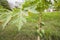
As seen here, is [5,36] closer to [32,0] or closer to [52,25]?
[52,25]

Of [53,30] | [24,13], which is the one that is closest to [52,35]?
[53,30]

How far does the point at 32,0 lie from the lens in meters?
0.91

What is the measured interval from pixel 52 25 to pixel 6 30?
0.59m

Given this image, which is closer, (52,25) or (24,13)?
(24,13)

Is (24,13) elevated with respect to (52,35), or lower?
elevated

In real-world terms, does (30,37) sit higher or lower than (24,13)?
lower

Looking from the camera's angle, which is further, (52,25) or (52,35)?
(52,25)

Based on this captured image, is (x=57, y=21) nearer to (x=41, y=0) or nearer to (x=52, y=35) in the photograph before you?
(x=52, y=35)

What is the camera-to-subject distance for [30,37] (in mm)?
1918

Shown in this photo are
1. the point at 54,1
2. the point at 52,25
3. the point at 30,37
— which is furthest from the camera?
the point at 52,25

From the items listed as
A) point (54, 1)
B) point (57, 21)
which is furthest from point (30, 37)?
point (54, 1)

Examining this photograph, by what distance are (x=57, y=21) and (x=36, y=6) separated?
136cm

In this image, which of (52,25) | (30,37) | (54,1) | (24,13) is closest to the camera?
(24,13)

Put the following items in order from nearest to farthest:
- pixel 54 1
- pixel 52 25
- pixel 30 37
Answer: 1. pixel 54 1
2. pixel 30 37
3. pixel 52 25
